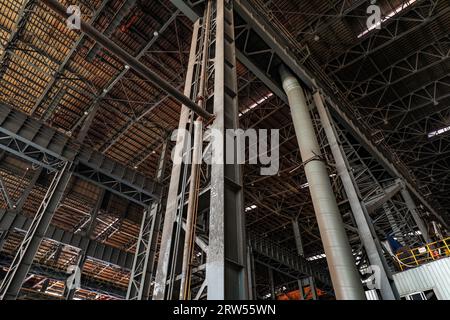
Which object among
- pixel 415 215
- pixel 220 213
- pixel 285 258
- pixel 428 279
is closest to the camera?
pixel 220 213

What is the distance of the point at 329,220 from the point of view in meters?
9.59

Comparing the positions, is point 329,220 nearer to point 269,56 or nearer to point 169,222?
point 169,222

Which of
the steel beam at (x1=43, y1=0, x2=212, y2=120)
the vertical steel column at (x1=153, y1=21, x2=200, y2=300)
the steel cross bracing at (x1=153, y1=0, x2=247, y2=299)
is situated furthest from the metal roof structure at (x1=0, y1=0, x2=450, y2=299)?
the vertical steel column at (x1=153, y1=21, x2=200, y2=300)

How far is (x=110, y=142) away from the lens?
73.8ft

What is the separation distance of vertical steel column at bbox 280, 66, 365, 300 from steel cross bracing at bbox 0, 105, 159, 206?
11165 mm

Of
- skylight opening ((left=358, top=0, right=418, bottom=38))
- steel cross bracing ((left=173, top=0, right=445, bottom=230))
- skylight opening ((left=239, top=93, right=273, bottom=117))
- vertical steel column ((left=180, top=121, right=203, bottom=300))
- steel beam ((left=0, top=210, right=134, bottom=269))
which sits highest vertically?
skylight opening ((left=358, top=0, right=418, bottom=38))

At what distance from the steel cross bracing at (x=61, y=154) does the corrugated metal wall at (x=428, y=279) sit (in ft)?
47.8

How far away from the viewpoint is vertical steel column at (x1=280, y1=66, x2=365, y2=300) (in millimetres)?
8555

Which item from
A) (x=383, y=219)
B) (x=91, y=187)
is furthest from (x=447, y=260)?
(x=91, y=187)

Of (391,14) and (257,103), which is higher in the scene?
(391,14)

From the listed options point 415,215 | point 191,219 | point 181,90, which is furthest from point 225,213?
point 415,215

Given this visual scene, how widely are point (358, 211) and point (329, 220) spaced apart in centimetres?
248

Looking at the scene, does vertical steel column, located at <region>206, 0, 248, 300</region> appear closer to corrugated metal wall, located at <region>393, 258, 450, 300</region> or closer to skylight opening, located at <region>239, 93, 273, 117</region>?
corrugated metal wall, located at <region>393, 258, 450, 300</region>
